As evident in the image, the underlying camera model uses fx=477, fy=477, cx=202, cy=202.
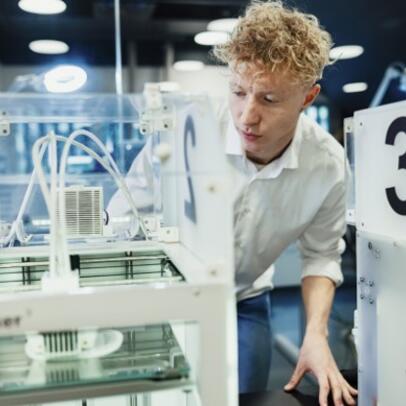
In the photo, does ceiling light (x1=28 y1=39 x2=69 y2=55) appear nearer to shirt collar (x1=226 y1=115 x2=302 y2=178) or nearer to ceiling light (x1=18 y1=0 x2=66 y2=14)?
ceiling light (x1=18 y1=0 x2=66 y2=14)

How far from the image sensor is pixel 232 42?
3.80ft

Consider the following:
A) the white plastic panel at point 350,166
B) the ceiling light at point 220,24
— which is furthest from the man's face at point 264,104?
the ceiling light at point 220,24

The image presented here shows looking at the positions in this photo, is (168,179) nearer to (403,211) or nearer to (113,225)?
(113,225)

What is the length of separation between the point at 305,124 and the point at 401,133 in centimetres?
51

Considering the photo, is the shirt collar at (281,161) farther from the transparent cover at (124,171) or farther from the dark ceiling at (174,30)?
the dark ceiling at (174,30)

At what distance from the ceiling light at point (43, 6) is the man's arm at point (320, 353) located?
2.09 m

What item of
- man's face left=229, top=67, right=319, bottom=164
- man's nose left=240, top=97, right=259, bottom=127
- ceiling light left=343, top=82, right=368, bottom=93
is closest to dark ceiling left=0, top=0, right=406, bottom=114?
ceiling light left=343, top=82, right=368, bottom=93

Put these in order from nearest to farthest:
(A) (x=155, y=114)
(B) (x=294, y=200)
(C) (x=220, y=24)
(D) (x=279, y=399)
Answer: (A) (x=155, y=114)
(D) (x=279, y=399)
(B) (x=294, y=200)
(C) (x=220, y=24)

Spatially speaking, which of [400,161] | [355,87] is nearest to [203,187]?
[400,161]

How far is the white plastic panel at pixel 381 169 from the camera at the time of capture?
0.90 metres

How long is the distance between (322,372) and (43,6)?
2.38 meters

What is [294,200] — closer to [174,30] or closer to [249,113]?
[249,113]

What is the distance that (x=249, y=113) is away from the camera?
1.08 m

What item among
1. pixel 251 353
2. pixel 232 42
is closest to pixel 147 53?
pixel 232 42
